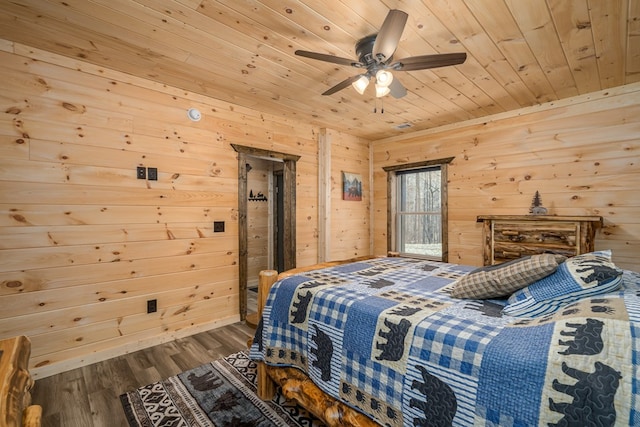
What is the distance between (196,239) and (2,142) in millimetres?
1629

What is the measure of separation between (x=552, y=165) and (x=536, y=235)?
36.2 inches

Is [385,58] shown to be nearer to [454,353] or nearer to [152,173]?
[454,353]

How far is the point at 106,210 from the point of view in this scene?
257 centimetres

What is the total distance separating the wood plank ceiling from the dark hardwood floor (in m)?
2.57

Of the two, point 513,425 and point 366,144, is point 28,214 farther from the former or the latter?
point 366,144

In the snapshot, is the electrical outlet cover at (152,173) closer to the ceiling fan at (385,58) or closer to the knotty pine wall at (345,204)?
the ceiling fan at (385,58)

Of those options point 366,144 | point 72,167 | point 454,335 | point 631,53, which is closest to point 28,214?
point 72,167

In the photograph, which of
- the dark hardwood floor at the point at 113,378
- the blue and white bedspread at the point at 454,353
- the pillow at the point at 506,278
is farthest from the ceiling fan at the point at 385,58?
the dark hardwood floor at the point at 113,378

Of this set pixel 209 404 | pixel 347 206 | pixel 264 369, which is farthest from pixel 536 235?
pixel 209 404

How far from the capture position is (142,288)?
277cm

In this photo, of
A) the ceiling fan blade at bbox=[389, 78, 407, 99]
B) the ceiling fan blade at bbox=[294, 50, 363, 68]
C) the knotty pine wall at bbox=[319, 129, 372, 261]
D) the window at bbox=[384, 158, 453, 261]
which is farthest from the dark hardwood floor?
the window at bbox=[384, 158, 453, 261]

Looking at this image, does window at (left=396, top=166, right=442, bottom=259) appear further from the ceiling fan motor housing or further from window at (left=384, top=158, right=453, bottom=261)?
the ceiling fan motor housing

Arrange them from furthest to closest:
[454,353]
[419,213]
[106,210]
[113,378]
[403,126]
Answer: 1. [419,213]
2. [403,126]
3. [106,210]
4. [113,378]
5. [454,353]

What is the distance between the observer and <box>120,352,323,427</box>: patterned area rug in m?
1.79
